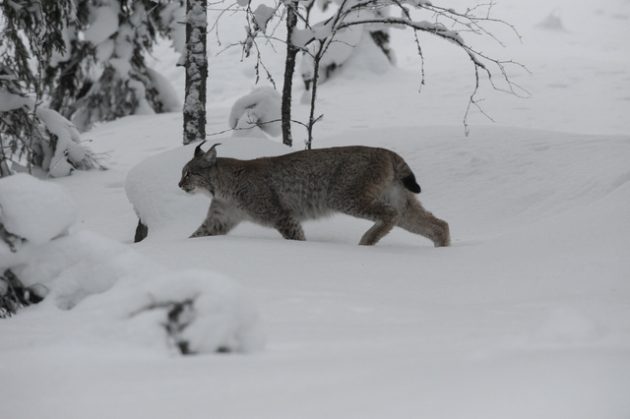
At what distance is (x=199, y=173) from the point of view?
21.9 feet

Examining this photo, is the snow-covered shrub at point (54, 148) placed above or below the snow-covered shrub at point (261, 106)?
below

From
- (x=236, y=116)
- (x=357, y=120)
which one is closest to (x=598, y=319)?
(x=236, y=116)

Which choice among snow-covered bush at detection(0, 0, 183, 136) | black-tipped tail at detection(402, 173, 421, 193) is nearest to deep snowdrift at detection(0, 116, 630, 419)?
black-tipped tail at detection(402, 173, 421, 193)

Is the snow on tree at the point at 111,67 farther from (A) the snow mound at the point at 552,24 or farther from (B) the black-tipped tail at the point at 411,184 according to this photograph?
(A) the snow mound at the point at 552,24

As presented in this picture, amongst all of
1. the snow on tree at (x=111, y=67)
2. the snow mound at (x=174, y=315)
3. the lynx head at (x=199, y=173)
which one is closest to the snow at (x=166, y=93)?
the snow on tree at (x=111, y=67)

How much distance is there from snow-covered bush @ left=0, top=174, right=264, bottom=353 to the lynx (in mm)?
3042

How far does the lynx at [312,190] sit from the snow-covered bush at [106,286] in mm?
3042

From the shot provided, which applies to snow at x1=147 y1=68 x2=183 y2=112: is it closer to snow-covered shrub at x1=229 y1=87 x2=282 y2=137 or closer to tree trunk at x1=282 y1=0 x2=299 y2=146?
snow-covered shrub at x1=229 y1=87 x2=282 y2=137

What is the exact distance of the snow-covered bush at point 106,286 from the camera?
244cm

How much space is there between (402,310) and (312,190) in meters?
3.13

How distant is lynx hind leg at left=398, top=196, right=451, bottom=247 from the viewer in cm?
644

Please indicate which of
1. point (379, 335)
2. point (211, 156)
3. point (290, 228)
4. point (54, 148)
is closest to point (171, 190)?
point (211, 156)

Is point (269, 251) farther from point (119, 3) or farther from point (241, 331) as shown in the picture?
point (119, 3)

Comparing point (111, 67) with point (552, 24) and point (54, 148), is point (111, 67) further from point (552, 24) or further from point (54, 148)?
point (552, 24)
